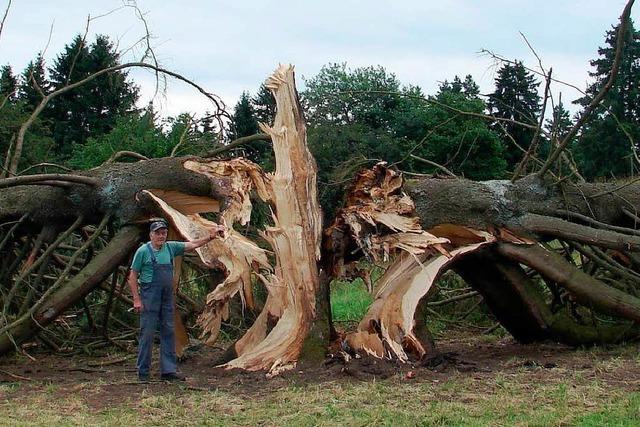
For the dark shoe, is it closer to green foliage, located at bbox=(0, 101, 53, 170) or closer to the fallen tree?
the fallen tree

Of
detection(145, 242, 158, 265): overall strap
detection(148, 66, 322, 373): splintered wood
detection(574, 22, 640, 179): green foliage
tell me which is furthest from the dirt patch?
detection(574, 22, 640, 179): green foliage

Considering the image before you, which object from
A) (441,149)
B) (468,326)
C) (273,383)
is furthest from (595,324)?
(441,149)

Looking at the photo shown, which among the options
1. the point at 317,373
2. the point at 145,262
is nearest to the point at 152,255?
the point at 145,262

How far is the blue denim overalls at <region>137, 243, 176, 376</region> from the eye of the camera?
6.56 metres

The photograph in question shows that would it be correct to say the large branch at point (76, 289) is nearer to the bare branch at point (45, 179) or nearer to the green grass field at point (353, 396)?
the green grass field at point (353, 396)

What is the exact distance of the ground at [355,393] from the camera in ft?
16.5

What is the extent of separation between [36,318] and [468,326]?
4724 millimetres

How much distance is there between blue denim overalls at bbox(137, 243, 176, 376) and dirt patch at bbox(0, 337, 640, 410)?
6.6 inches

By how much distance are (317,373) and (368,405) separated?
1.27 meters

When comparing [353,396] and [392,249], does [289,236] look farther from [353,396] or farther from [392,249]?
[353,396]

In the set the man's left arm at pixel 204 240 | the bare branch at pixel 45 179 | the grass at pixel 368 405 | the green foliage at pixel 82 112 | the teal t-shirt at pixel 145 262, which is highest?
the green foliage at pixel 82 112

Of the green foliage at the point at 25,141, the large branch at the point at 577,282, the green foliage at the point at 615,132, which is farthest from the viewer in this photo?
the green foliage at the point at 615,132

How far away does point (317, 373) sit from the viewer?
6.58 meters

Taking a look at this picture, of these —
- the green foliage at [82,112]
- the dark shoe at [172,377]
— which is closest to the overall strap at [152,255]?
the dark shoe at [172,377]
